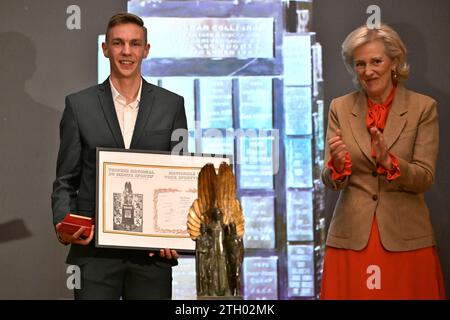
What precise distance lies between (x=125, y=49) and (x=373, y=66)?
1091mm

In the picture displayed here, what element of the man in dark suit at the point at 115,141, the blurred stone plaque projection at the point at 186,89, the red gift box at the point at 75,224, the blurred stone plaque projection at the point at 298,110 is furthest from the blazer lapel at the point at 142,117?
the blurred stone plaque projection at the point at 298,110

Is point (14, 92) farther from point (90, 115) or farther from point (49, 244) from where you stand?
point (90, 115)

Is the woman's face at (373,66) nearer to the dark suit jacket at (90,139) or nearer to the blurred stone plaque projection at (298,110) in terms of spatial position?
the dark suit jacket at (90,139)

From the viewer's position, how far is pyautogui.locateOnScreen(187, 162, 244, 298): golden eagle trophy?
316cm

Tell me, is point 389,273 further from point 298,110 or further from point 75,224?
point 298,110

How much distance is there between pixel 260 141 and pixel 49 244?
1330mm

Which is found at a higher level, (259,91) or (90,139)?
(259,91)

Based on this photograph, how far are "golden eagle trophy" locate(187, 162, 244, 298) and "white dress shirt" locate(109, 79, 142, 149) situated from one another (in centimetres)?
78

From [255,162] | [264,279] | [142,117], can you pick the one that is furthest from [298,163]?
[142,117]

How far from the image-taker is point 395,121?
3842 millimetres

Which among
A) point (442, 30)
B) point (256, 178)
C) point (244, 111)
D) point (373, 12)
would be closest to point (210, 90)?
point (244, 111)

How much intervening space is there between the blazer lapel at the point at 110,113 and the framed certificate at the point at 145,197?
102 millimetres

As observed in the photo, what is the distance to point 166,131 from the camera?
3951 mm
